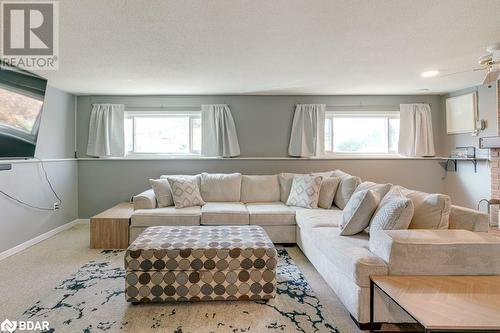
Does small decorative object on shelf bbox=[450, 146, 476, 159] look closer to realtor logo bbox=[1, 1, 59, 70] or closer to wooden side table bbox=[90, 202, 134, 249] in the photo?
wooden side table bbox=[90, 202, 134, 249]

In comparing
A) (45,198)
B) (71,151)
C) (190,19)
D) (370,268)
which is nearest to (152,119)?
(71,151)

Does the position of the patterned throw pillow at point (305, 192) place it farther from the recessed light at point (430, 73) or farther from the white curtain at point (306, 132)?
the recessed light at point (430, 73)

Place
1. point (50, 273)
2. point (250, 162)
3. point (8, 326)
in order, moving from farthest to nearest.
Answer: point (250, 162)
point (50, 273)
point (8, 326)

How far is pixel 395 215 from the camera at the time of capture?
2.13 m

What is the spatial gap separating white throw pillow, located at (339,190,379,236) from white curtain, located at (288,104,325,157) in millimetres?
2283

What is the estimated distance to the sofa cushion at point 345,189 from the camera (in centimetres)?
379

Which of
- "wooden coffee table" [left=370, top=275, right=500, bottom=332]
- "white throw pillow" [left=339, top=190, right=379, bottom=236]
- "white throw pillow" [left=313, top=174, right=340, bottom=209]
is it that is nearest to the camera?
"wooden coffee table" [left=370, top=275, right=500, bottom=332]

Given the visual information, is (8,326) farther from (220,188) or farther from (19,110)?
(220,188)

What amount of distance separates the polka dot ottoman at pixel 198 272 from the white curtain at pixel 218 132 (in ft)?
8.60

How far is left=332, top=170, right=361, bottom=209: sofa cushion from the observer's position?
12.4 feet

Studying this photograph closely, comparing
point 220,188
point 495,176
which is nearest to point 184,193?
point 220,188

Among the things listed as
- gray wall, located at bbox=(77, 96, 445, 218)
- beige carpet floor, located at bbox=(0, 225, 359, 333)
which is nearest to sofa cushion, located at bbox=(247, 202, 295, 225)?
beige carpet floor, located at bbox=(0, 225, 359, 333)

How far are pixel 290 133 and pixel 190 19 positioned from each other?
3.02m

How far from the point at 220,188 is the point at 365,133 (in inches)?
111
